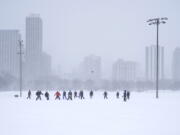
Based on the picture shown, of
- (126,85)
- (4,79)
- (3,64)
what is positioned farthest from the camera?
(3,64)

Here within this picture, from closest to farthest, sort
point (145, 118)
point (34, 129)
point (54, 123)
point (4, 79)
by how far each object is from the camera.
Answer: point (34, 129)
point (54, 123)
point (145, 118)
point (4, 79)

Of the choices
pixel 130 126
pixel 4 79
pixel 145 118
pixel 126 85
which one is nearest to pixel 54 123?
pixel 130 126

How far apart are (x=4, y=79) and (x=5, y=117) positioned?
79.8 meters

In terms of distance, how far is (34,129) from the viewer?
13.0m

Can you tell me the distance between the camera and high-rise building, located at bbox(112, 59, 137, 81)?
190m

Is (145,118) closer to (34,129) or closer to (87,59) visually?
(34,129)

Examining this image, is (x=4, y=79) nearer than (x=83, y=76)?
Yes

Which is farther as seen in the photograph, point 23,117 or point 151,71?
point 151,71

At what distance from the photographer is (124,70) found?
192m

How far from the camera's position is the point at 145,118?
15.5 metres

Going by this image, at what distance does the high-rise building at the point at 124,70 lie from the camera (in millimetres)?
190300

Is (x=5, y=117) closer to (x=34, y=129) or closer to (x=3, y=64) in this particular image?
(x=34, y=129)

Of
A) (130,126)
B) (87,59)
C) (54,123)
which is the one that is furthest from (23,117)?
(87,59)

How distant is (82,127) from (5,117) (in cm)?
489
